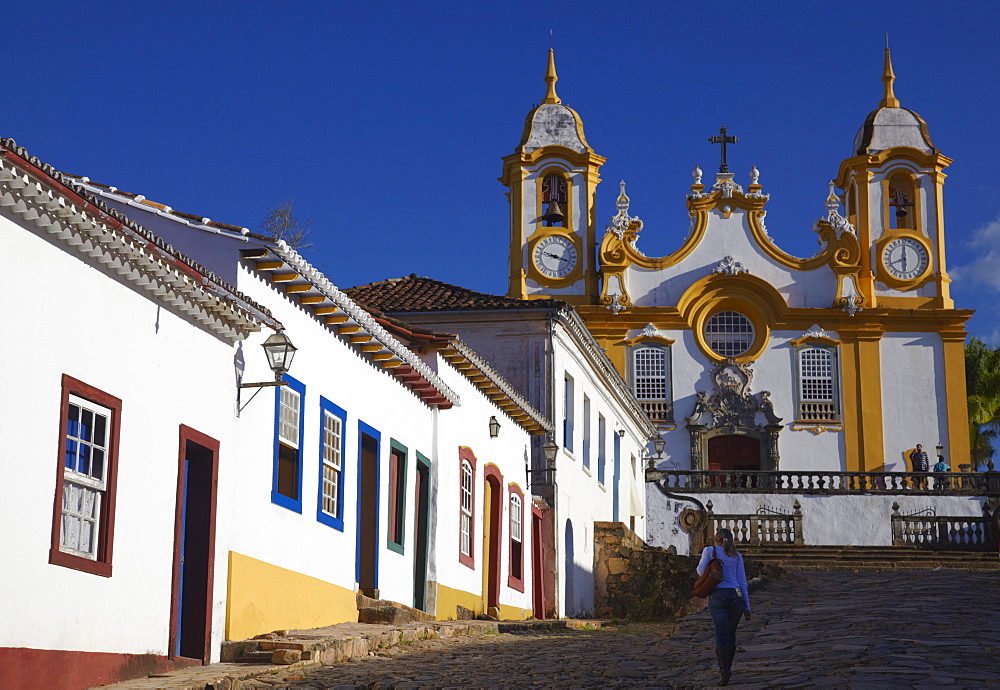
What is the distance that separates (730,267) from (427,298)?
17801 mm

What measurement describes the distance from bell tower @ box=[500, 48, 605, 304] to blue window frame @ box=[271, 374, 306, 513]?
1095 inches

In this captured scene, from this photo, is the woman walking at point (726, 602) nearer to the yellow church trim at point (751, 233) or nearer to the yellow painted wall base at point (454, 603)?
the yellow painted wall base at point (454, 603)

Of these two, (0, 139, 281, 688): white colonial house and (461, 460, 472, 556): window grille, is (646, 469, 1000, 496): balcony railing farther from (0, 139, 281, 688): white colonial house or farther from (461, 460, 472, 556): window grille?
(0, 139, 281, 688): white colonial house

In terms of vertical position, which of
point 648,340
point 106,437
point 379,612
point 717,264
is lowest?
point 379,612

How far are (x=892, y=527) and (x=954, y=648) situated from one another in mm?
21144

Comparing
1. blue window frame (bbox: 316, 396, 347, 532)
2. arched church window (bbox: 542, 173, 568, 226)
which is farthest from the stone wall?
arched church window (bbox: 542, 173, 568, 226)

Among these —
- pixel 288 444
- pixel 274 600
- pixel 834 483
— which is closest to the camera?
pixel 274 600

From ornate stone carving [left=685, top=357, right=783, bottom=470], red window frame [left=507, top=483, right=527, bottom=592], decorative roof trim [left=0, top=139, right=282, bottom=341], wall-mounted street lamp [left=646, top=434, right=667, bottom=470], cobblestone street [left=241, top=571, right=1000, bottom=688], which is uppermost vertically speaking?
ornate stone carving [left=685, top=357, right=783, bottom=470]

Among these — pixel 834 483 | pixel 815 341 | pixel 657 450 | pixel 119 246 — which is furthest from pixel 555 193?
pixel 119 246

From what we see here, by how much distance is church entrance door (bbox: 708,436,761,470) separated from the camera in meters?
40.0

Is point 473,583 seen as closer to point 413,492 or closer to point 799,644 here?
point 413,492

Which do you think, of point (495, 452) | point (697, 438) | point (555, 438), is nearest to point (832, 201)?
point (697, 438)

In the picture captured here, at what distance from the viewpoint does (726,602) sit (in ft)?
36.9

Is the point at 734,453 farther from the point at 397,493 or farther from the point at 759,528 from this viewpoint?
the point at 397,493
